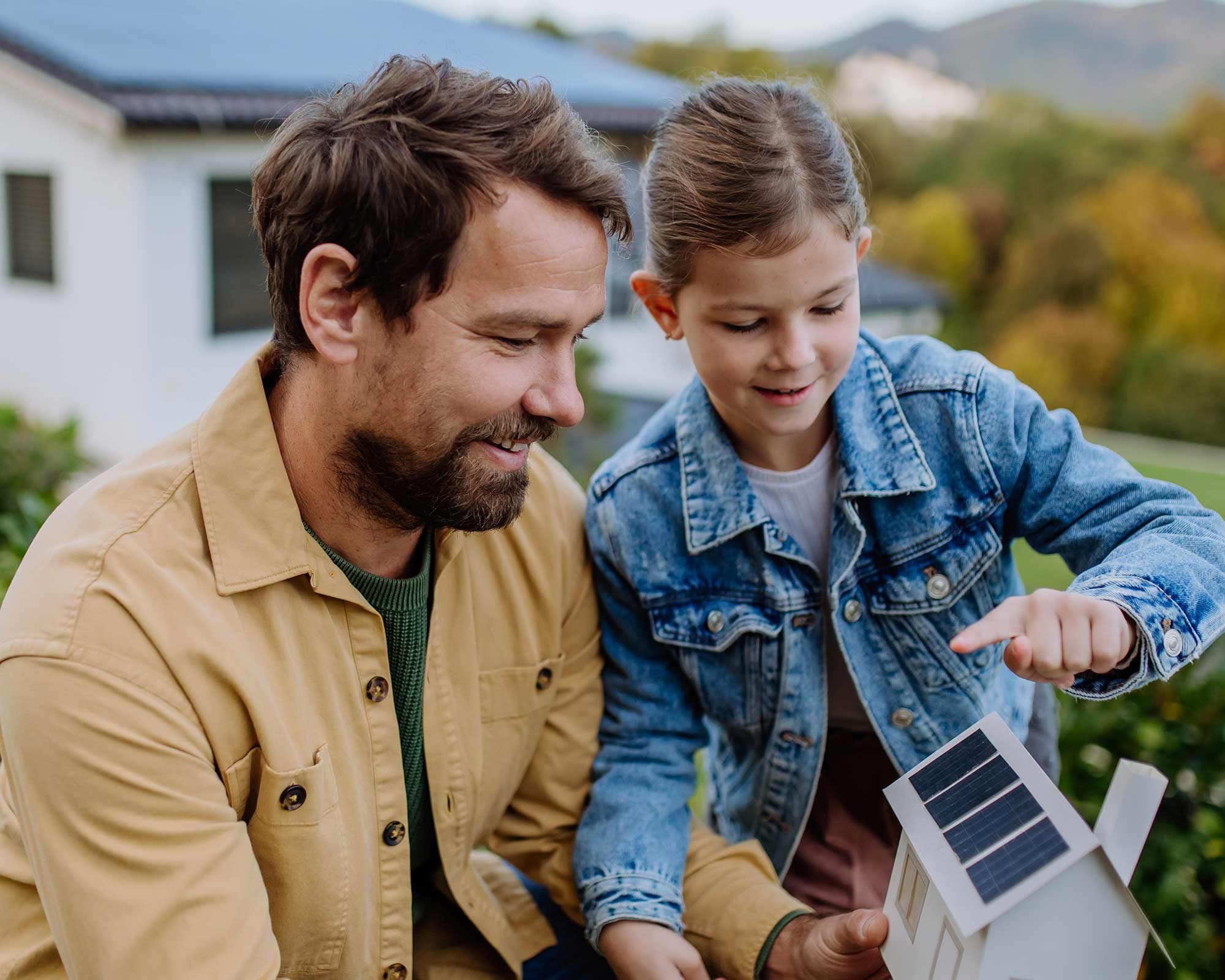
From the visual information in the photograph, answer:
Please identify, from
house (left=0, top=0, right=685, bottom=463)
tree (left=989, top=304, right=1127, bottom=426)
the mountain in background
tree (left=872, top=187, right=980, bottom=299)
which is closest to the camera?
house (left=0, top=0, right=685, bottom=463)

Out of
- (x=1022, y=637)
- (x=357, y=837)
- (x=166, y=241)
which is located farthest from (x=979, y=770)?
(x=166, y=241)

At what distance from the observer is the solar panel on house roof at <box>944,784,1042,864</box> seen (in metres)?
1.52

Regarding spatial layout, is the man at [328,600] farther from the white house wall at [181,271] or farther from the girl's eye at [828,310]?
the white house wall at [181,271]

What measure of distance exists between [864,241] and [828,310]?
0.80ft

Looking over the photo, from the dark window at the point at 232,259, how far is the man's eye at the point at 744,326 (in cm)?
902

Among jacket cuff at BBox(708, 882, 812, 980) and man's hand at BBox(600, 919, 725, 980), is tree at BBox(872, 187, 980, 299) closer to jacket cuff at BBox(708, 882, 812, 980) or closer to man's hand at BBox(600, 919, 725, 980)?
jacket cuff at BBox(708, 882, 812, 980)

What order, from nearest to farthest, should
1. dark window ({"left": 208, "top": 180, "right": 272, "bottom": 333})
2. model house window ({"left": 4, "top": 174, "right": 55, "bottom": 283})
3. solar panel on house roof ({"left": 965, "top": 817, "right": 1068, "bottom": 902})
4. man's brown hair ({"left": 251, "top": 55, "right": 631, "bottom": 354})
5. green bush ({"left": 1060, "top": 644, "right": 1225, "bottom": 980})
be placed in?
solar panel on house roof ({"left": 965, "top": 817, "right": 1068, "bottom": 902}) → man's brown hair ({"left": 251, "top": 55, "right": 631, "bottom": 354}) → green bush ({"left": 1060, "top": 644, "right": 1225, "bottom": 980}) → dark window ({"left": 208, "top": 180, "right": 272, "bottom": 333}) → model house window ({"left": 4, "top": 174, "right": 55, "bottom": 283})

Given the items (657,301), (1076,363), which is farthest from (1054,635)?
(1076,363)

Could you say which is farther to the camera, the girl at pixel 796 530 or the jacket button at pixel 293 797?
the girl at pixel 796 530

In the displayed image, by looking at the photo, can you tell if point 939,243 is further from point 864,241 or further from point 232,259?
point 864,241

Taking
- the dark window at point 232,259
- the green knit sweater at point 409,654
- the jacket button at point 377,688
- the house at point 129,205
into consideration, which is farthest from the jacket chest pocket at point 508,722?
the dark window at point 232,259

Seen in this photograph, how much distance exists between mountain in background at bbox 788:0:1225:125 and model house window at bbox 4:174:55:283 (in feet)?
101

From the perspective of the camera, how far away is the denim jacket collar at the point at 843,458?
2.17 meters

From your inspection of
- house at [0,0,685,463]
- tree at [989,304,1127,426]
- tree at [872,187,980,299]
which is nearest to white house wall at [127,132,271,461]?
house at [0,0,685,463]
